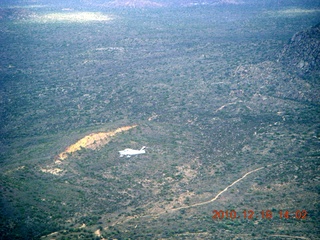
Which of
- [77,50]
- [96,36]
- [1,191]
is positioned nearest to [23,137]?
[1,191]

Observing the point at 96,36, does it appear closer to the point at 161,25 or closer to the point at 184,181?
the point at 161,25

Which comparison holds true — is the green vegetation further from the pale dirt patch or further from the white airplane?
the pale dirt patch
